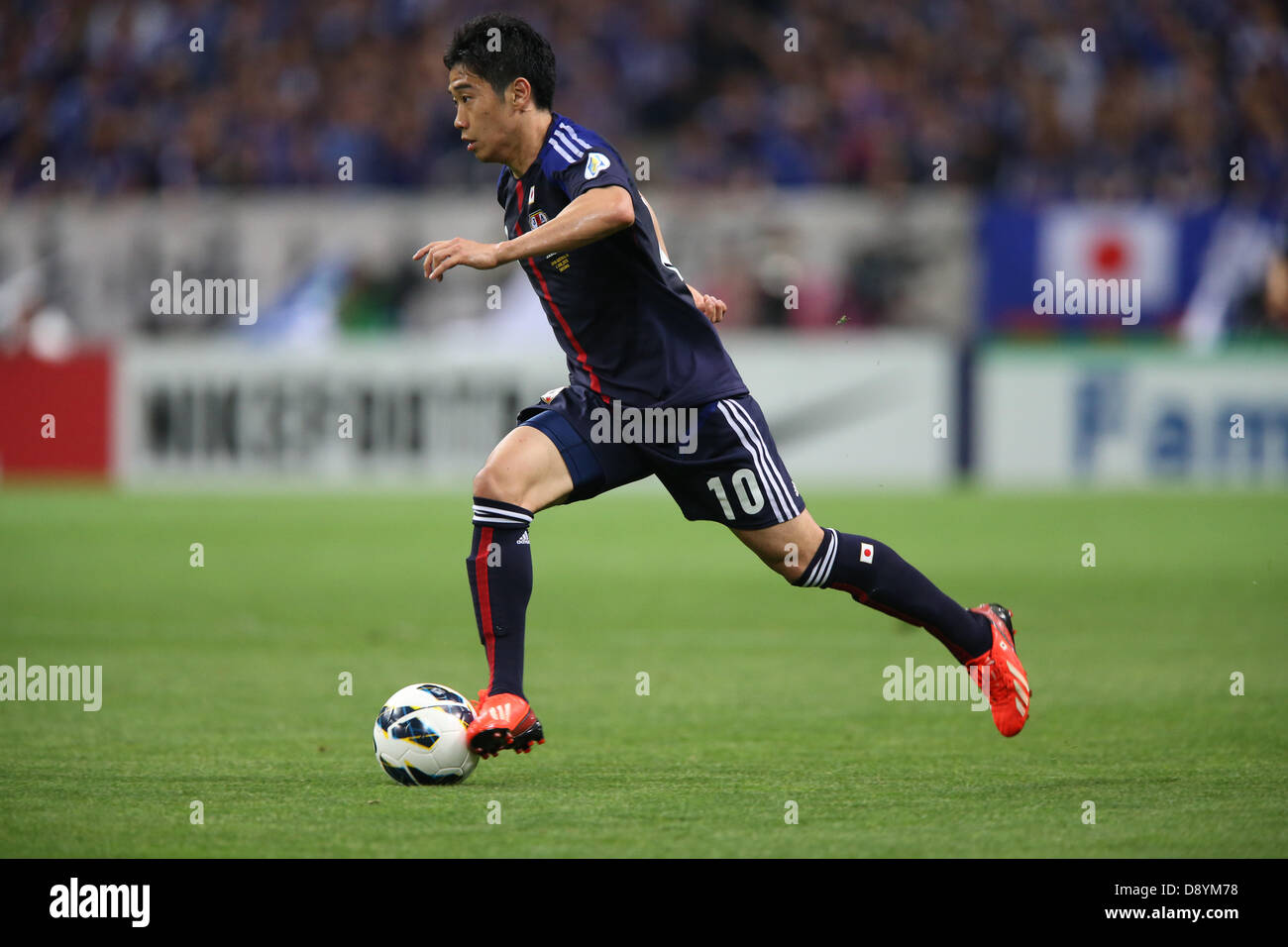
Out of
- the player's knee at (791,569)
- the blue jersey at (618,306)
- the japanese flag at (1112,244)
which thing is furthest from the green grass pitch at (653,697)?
the japanese flag at (1112,244)

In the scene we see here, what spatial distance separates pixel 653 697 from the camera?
288 inches

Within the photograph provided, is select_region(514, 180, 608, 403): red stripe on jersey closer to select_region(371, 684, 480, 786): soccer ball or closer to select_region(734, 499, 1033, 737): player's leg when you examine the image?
select_region(734, 499, 1033, 737): player's leg

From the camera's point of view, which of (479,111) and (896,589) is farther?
(896,589)

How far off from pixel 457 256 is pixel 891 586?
1833 millimetres

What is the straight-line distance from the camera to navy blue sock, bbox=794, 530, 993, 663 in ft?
19.2

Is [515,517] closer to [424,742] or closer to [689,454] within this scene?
[689,454]

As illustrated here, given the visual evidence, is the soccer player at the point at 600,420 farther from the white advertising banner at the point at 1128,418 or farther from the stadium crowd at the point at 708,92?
the stadium crowd at the point at 708,92

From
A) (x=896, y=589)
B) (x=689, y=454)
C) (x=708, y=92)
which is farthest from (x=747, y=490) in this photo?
(x=708, y=92)

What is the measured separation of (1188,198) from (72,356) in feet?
39.3

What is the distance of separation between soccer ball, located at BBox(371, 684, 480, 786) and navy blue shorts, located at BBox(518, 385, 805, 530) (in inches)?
30.5

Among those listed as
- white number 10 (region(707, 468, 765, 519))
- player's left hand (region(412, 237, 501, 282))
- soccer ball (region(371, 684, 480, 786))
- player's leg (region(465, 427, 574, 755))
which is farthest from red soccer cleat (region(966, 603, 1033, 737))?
player's left hand (region(412, 237, 501, 282))

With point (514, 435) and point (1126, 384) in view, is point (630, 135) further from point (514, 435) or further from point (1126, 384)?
point (514, 435)

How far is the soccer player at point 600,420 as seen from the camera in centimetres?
553

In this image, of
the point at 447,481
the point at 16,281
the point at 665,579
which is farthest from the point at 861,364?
the point at 16,281
